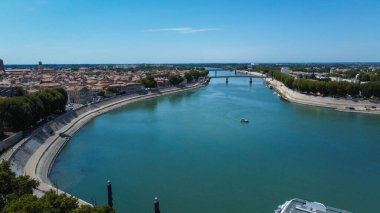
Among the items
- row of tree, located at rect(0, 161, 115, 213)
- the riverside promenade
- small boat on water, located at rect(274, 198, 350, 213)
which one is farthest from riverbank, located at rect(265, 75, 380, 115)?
row of tree, located at rect(0, 161, 115, 213)

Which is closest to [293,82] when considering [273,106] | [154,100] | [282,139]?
[273,106]

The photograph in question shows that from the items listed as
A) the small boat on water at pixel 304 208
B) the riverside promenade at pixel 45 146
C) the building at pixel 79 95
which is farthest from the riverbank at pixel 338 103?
the small boat on water at pixel 304 208

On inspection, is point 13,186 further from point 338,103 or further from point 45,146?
point 338,103

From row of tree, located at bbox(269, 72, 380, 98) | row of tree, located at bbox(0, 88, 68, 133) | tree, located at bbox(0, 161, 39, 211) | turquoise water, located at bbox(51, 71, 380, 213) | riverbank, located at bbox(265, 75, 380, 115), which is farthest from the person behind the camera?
row of tree, located at bbox(269, 72, 380, 98)

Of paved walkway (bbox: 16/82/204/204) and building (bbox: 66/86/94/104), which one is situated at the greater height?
building (bbox: 66/86/94/104)

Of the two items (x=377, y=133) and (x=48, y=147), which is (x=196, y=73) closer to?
(x=377, y=133)

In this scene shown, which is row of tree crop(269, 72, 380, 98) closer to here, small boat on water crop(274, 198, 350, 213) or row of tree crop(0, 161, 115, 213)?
small boat on water crop(274, 198, 350, 213)


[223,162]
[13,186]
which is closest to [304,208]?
[223,162]
